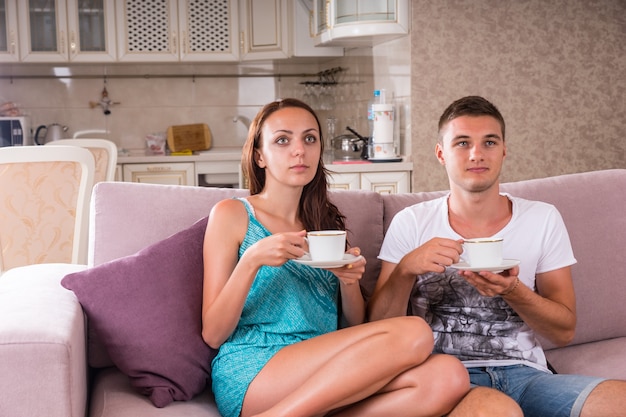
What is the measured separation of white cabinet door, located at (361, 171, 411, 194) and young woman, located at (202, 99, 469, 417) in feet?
7.22

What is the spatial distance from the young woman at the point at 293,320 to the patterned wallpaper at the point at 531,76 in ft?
7.67

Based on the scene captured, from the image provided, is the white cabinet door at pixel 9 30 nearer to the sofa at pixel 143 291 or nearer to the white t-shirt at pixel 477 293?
the sofa at pixel 143 291

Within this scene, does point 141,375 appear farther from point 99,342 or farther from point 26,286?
point 26,286

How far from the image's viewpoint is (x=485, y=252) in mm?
1638

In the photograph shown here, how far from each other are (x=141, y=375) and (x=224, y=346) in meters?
0.20

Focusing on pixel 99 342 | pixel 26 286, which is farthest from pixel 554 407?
pixel 26 286

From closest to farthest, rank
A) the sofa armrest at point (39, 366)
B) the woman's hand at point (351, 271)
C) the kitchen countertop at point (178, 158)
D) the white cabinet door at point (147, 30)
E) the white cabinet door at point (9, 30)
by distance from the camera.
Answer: the sofa armrest at point (39, 366) < the woman's hand at point (351, 271) < the kitchen countertop at point (178, 158) < the white cabinet door at point (9, 30) < the white cabinet door at point (147, 30)

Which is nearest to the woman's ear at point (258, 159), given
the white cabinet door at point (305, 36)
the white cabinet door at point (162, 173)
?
the white cabinet door at point (162, 173)

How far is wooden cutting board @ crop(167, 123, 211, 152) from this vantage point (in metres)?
5.77

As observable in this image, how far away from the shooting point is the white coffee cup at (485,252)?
1634 mm

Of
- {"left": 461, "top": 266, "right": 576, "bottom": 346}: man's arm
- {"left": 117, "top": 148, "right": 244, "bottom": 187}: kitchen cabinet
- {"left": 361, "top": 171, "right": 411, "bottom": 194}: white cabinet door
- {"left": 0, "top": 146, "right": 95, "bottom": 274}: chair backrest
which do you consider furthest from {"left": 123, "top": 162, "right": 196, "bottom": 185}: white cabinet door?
{"left": 461, "top": 266, "right": 576, "bottom": 346}: man's arm

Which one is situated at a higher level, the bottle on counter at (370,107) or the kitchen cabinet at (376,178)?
the bottle on counter at (370,107)

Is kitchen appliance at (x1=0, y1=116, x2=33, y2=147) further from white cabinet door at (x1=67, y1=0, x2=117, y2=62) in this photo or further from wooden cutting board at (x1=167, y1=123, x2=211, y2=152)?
wooden cutting board at (x1=167, y1=123, x2=211, y2=152)

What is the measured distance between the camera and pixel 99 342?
1.97 m
